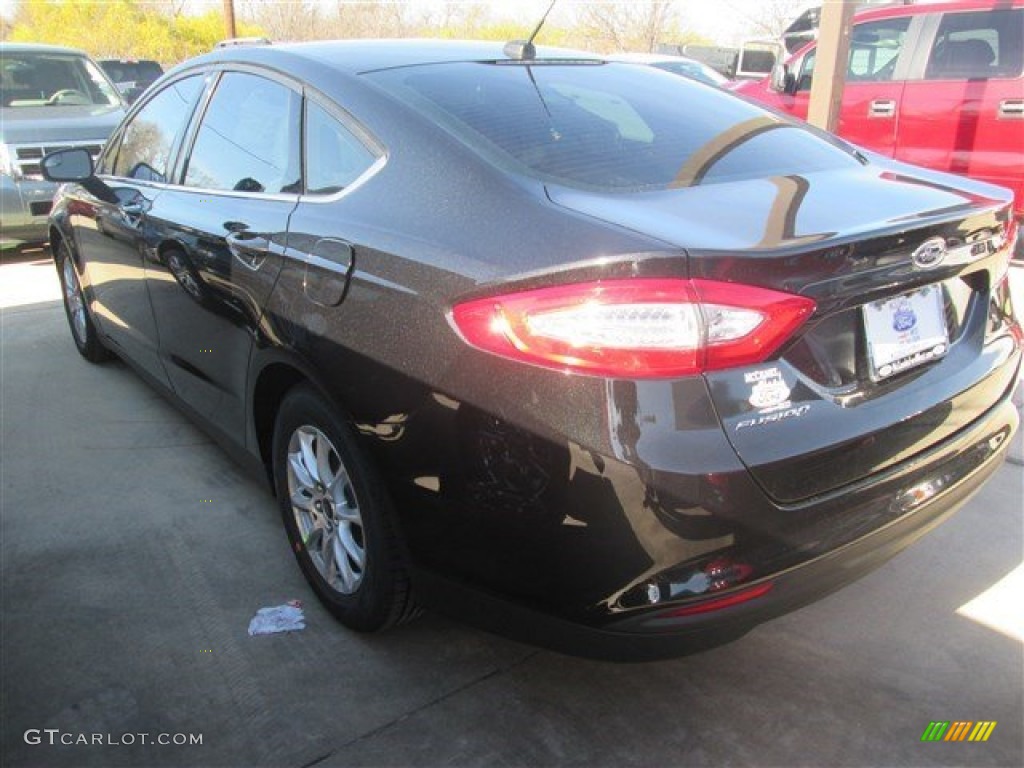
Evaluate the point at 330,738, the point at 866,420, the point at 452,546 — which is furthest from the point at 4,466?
the point at 866,420

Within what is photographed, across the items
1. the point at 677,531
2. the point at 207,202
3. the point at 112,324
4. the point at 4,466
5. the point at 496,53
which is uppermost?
the point at 496,53

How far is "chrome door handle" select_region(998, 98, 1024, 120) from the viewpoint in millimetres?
6395

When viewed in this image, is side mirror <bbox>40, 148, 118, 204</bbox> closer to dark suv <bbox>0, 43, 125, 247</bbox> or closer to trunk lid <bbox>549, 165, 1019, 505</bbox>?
dark suv <bbox>0, 43, 125, 247</bbox>

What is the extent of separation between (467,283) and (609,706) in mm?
1188

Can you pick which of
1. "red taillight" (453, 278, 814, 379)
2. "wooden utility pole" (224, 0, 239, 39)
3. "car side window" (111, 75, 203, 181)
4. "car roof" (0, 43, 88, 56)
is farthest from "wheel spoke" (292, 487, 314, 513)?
"wooden utility pole" (224, 0, 239, 39)

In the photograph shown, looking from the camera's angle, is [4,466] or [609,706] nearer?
[609,706]

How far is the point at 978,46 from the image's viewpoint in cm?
677

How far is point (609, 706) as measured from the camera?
233 cm

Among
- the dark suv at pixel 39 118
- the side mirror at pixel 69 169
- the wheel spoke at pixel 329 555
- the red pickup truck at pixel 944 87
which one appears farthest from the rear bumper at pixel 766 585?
the dark suv at pixel 39 118

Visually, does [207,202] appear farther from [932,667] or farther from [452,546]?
[932,667]

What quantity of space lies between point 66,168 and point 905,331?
4.03 m

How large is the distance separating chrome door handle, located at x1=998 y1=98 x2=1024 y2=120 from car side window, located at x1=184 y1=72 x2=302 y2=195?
5.69m

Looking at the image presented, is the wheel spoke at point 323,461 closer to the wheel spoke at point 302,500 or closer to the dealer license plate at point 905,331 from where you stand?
the wheel spoke at point 302,500

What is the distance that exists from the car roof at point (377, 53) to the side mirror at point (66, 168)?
60.5 inches
